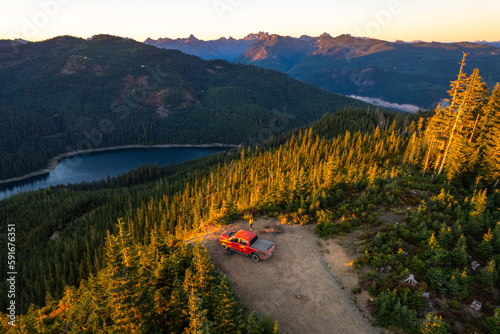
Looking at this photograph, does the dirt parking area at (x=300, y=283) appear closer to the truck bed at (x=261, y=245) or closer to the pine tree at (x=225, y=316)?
the truck bed at (x=261, y=245)

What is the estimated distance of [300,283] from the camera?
97.4ft

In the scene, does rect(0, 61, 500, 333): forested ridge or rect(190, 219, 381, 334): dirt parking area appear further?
rect(190, 219, 381, 334): dirt parking area

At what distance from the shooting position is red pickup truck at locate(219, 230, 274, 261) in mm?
32438

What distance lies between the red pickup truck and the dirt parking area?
98cm

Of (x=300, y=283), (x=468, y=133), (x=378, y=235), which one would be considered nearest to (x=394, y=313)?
(x=300, y=283)

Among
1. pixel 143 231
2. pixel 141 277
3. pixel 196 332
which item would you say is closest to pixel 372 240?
pixel 196 332

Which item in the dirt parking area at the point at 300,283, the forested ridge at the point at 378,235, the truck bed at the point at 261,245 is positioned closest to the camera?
the forested ridge at the point at 378,235

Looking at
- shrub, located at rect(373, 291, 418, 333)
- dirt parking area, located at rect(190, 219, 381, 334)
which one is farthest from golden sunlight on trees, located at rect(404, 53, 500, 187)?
shrub, located at rect(373, 291, 418, 333)

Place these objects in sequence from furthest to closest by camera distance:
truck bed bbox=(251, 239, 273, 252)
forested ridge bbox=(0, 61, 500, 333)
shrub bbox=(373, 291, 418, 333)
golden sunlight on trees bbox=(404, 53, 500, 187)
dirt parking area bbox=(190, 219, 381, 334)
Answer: golden sunlight on trees bbox=(404, 53, 500, 187), truck bed bbox=(251, 239, 273, 252), dirt parking area bbox=(190, 219, 381, 334), shrub bbox=(373, 291, 418, 333), forested ridge bbox=(0, 61, 500, 333)

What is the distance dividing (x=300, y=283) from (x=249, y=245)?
772 centimetres

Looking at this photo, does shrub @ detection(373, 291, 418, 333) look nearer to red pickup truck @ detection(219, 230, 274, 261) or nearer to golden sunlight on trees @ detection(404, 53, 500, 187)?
red pickup truck @ detection(219, 230, 274, 261)

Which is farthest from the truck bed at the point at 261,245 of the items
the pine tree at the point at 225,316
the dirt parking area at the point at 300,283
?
the pine tree at the point at 225,316

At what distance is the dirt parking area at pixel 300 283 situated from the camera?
82.1 ft

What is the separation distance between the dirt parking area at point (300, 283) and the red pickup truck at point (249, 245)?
0.98 m
